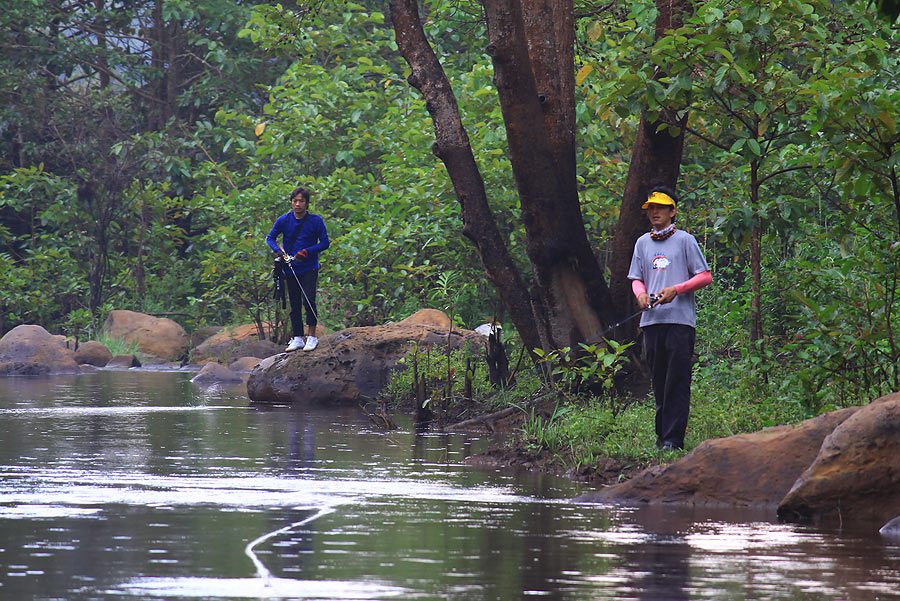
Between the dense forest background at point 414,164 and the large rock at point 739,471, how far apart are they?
142cm

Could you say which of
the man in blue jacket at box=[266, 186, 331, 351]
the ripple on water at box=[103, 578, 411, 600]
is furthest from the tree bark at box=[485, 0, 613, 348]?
the ripple on water at box=[103, 578, 411, 600]

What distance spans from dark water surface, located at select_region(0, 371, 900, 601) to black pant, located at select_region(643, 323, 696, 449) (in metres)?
0.87

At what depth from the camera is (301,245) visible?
1773 centimetres

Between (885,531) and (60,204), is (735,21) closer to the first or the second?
(885,531)

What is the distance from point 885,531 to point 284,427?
25.4 ft

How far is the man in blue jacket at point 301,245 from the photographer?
17.6 meters

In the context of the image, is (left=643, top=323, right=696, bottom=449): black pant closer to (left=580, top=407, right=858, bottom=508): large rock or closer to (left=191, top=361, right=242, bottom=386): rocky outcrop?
(left=580, top=407, right=858, bottom=508): large rock

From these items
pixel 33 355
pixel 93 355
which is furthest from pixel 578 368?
pixel 93 355

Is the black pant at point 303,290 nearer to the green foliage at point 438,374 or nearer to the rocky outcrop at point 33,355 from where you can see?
the green foliage at point 438,374

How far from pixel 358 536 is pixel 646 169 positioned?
688 centimetres

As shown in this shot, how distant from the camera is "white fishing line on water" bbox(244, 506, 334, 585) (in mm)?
5763

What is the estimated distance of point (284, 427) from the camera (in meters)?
13.9

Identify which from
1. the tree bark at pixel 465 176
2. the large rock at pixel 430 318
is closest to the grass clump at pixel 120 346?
the large rock at pixel 430 318

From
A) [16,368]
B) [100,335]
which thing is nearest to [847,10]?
[16,368]
